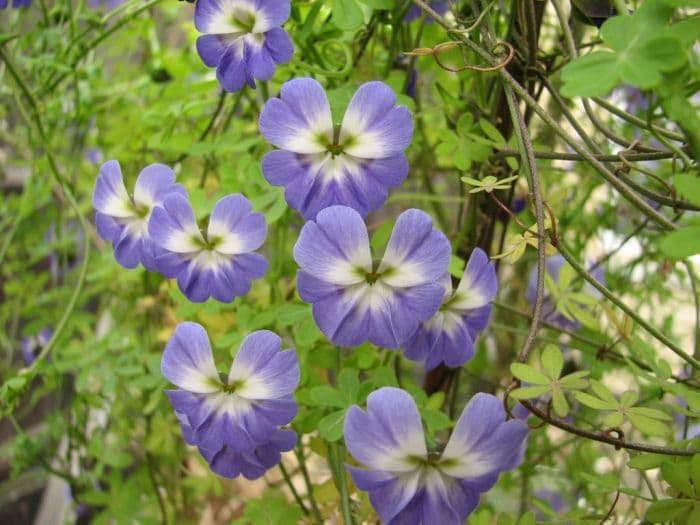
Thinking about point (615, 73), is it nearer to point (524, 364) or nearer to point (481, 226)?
point (524, 364)

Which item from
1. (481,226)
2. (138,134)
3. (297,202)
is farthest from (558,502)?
(297,202)

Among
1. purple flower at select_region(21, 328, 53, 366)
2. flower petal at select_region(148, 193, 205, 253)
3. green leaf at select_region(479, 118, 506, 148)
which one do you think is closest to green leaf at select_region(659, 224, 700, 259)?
green leaf at select_region(479, 118, 506, 148)

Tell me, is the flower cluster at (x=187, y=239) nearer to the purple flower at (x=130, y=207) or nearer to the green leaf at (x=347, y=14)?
the purple flower at (x=130, y=207)

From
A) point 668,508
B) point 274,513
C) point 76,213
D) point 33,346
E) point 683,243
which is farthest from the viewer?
point 33,346

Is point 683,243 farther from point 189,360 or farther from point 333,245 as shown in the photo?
point 189,360

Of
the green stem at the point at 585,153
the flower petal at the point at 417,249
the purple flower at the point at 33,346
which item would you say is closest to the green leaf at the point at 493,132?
the green stem at the point at 585,153

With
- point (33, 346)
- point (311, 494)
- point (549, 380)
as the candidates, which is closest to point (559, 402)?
point (549, 380)
